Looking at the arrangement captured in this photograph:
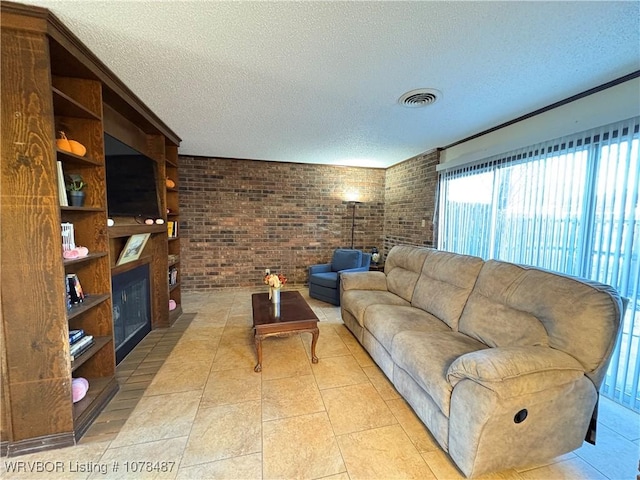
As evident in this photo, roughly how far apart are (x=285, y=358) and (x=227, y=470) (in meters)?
1.10

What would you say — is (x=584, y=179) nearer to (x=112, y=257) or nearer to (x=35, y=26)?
(x=35, y=26)

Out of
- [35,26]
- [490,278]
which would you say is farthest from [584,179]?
[35,26]

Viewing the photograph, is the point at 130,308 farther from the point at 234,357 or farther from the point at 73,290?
the point at 234,357

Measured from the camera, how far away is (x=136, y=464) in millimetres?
1335

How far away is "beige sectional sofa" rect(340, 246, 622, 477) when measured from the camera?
4.00ft

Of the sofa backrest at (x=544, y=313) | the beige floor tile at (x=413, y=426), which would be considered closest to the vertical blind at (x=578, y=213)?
the sofa backrest at (x=544, y=313)

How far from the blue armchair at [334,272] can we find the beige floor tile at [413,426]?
6.94 feet

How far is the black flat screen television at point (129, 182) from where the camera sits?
6.69 ft

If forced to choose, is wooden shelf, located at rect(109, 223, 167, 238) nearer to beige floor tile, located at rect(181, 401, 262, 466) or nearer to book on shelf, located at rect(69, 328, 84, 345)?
book on shelf, located at rect(69, 328, 84, 345)

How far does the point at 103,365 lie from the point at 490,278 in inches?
122

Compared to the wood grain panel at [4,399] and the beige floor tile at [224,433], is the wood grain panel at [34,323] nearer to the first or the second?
the wood grain panel at [4,399]

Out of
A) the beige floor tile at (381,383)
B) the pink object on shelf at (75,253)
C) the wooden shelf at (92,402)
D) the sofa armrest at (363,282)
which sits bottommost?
the beige floor tile at (381,383)

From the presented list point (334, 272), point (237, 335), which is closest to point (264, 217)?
point (334, 272)

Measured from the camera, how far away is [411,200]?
4262mm
